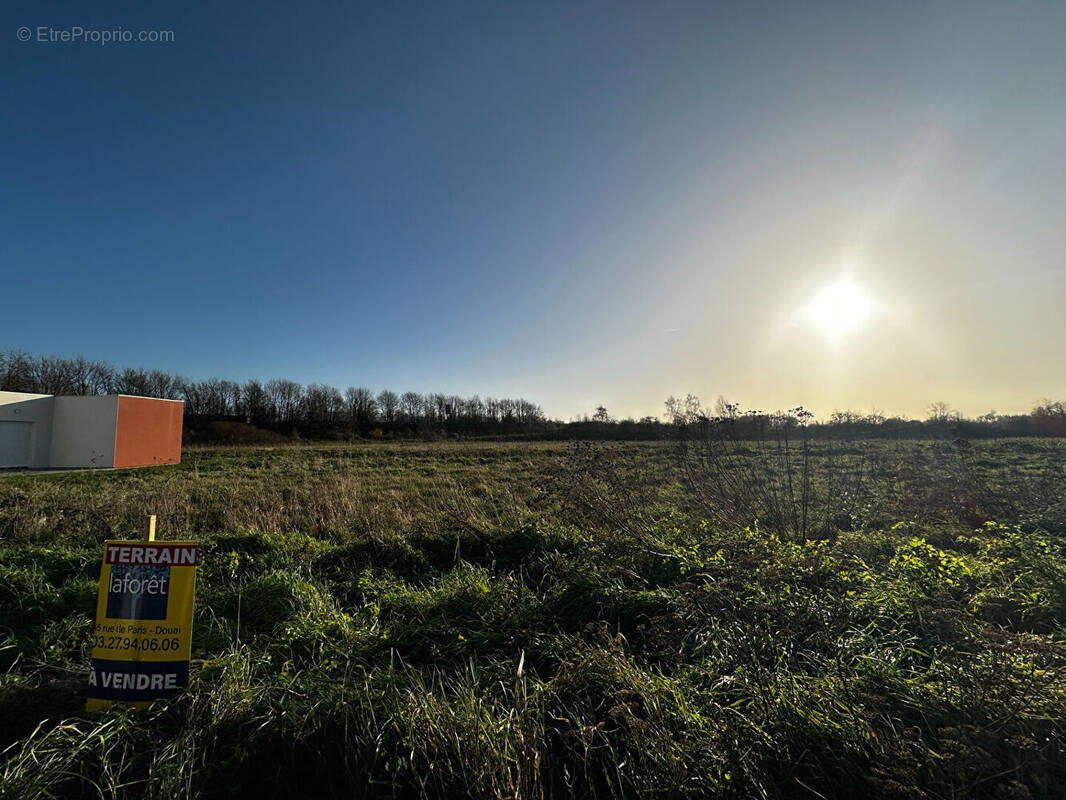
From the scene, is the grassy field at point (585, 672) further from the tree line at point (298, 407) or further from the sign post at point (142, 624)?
the tree line at point (298, 407)

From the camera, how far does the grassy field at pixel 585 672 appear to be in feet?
6.50

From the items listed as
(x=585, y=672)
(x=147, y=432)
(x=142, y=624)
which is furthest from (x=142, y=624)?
(x=147, y=432)

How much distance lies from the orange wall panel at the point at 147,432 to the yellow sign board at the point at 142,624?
100 ft

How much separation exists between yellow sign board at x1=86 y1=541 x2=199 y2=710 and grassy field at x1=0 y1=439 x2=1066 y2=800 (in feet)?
0.39

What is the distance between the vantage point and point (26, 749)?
2109 mm

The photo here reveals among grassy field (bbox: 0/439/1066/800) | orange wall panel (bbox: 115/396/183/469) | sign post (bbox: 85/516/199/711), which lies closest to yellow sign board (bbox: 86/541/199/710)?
sign post (bbox: 85/516/199/711)

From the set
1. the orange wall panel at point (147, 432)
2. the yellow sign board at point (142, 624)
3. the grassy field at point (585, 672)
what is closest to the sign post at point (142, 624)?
the yellow sign board at point (142, 624)

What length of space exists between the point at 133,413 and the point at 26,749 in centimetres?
3218

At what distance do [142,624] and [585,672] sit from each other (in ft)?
8.28

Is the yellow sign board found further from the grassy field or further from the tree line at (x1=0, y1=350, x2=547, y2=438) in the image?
the tree line at (x1=0, y1=350, x2=547, y2=438)

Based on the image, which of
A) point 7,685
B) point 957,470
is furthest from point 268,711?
point 957,470

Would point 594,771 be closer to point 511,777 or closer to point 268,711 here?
point 511,777

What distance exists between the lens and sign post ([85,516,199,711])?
2.46 m

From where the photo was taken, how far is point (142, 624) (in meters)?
2.54
